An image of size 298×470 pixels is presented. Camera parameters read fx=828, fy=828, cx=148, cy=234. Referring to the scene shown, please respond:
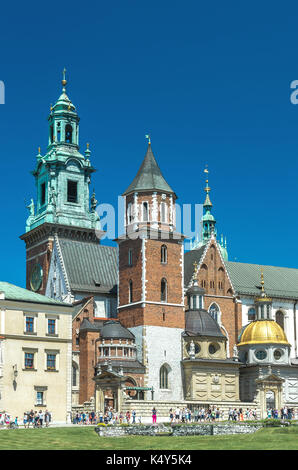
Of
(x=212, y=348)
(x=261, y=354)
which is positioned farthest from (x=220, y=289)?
(x=212, y=348)

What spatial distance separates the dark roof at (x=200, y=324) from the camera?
79.9 metres

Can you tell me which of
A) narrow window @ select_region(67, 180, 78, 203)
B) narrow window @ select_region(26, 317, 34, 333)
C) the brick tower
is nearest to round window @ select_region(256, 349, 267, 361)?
the brick tower

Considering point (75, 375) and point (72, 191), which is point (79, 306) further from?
point (72, 191)

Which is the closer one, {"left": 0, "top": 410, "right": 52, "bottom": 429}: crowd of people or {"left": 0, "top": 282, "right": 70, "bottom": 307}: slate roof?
{"left": 0, "top": 410, "right": 52, "bottom": 429}: crowd of people

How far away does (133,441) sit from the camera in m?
40.5

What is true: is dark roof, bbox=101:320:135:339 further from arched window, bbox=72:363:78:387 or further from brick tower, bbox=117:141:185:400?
arched window, bbox=72:363:78:387

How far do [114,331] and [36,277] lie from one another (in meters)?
20.4

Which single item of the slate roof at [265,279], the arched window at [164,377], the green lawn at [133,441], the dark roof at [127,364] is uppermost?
the slate roof at [265,279]

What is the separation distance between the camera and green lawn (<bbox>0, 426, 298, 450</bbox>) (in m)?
37.2

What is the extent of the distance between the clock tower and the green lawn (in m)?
49.3

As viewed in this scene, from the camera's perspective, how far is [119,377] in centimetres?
6888

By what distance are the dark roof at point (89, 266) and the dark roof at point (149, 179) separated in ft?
33.7

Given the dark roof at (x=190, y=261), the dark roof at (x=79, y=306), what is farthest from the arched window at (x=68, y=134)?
the dark roof at (x=79, y=306)

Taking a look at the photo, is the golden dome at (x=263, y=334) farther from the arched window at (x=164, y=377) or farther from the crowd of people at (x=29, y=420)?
the crowd of people at (x=29, y=420)
